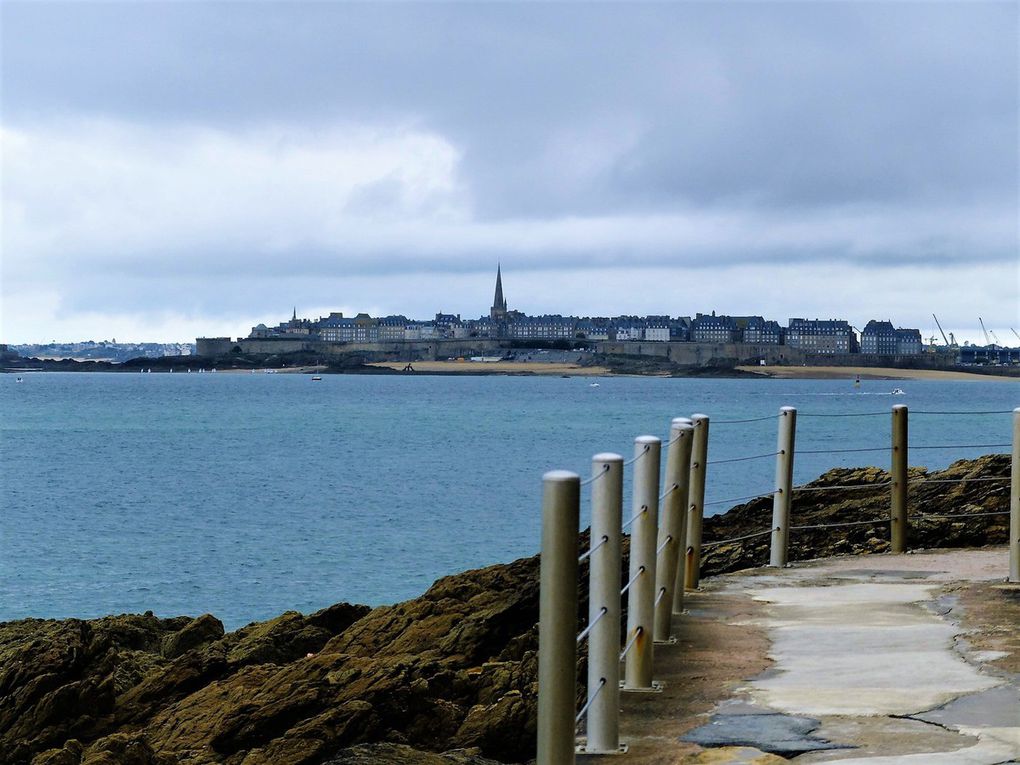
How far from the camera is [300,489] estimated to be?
48094 millimetres

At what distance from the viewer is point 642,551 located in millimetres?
6734

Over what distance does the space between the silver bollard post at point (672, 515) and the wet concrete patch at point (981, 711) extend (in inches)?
70.2

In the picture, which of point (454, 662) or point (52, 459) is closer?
point (454, 662)

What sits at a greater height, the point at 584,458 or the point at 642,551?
the point at 642,551

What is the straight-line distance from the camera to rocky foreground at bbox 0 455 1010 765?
7.27 metres

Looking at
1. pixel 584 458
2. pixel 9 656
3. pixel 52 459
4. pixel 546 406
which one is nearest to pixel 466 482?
pixel 584 458

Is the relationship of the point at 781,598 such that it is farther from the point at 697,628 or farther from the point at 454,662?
the point at 454,662

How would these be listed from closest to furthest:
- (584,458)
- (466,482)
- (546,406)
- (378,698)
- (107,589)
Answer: (378,698) → (107,589) → (466,482) → (584,458) → (546,406)

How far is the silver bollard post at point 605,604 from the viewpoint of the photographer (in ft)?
18.4

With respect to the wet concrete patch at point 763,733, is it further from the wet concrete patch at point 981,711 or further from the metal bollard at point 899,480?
the metal bollard at point 899,480

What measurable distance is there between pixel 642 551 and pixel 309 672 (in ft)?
8.95

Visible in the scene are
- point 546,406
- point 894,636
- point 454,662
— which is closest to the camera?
point 894,636

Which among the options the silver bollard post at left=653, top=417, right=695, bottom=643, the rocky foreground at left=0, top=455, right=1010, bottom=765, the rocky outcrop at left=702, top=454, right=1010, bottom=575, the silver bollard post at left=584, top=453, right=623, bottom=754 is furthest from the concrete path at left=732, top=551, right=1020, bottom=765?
the rocky outcrop at left=702, top=454, right=1010, bottom=575

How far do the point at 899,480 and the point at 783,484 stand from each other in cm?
134
